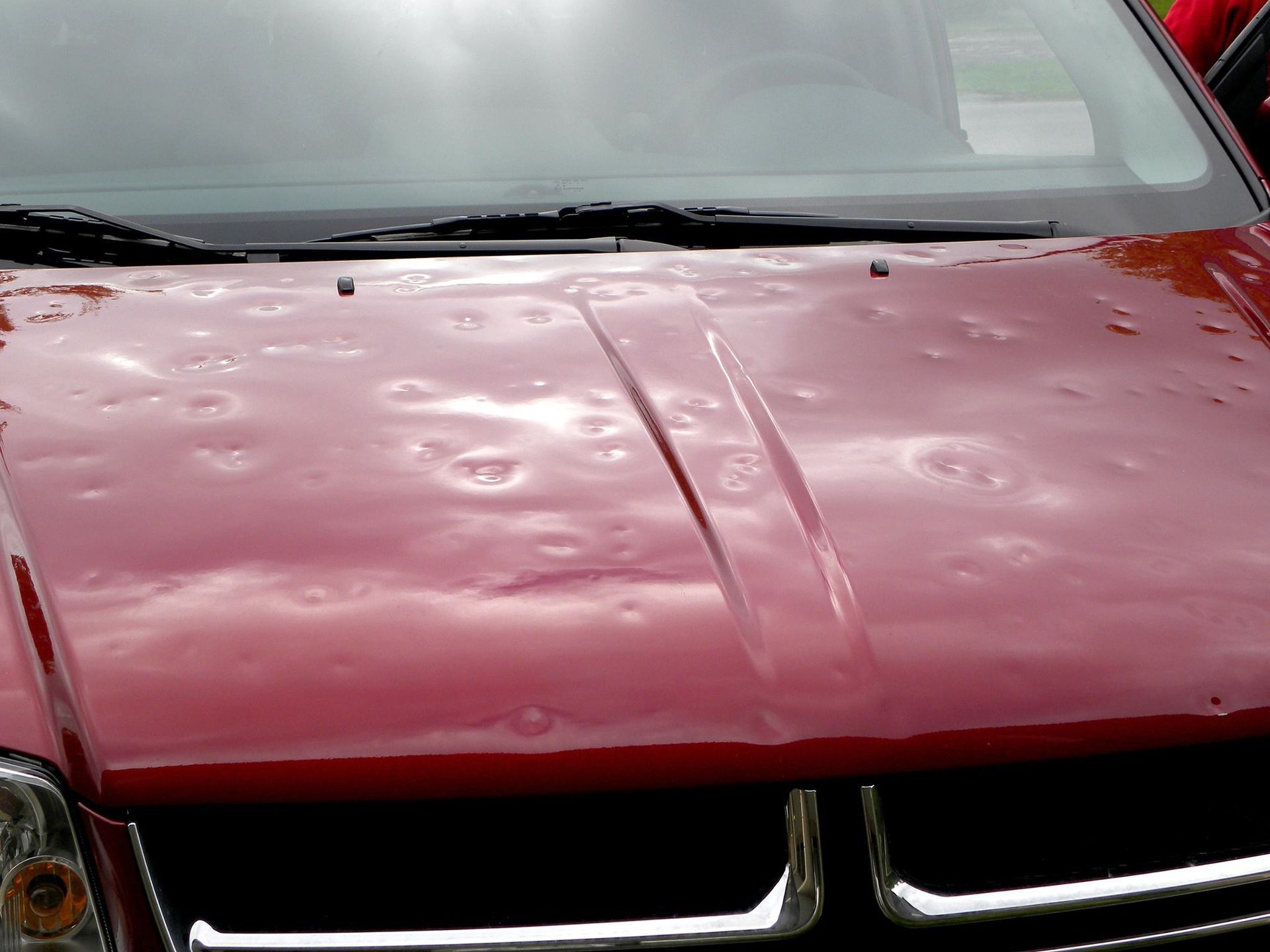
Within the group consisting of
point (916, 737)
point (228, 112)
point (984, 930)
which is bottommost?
point (984, 930)

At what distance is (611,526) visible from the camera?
1308mm

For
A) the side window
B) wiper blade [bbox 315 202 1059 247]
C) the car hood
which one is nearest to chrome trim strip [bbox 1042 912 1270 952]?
the car hood

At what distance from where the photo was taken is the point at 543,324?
172cm

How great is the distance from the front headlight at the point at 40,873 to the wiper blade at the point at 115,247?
957mm

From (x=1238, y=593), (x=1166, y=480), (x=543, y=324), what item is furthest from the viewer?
(x=543, y=324)

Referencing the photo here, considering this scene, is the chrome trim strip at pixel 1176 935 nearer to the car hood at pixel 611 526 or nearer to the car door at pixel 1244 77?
the car hood at pixel 611 526

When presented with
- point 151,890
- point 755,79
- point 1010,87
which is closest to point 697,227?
point 755,79

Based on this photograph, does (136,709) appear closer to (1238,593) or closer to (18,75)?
(1238,593)

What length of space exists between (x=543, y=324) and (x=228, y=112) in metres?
0.73

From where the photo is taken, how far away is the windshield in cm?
205

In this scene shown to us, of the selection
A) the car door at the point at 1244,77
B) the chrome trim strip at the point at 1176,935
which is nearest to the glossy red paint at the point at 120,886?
the chrome trim strip at the point at 1176,935

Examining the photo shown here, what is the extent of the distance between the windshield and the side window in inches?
0.6

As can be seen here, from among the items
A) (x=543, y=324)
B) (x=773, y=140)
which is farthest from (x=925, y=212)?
(x=543, y=324)

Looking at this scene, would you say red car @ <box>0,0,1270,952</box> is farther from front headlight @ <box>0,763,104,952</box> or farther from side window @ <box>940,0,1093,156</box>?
side window @ <box>940,0,1093,156</box>
